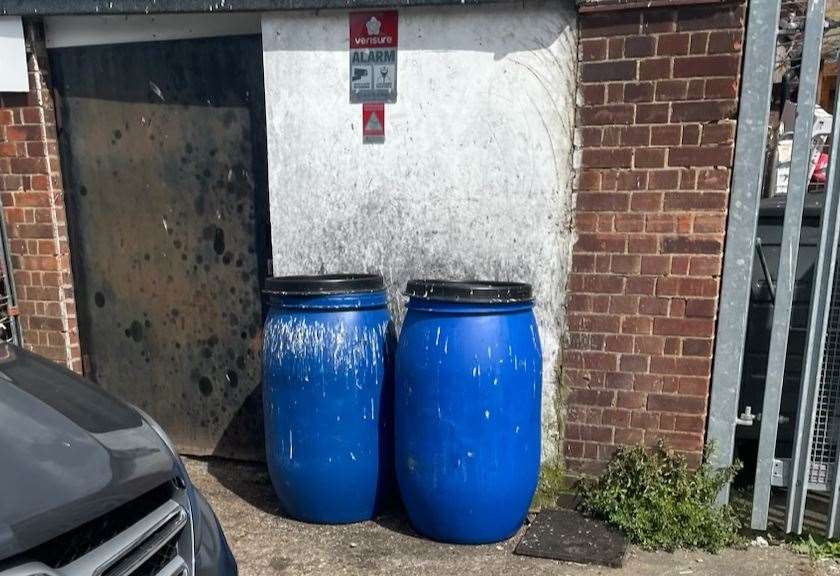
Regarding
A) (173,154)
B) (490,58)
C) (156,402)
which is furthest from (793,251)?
(156,402)

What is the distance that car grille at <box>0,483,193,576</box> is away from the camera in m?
1.52

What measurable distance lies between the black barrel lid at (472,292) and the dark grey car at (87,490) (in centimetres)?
133

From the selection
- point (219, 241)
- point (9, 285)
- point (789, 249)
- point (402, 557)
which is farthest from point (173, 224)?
point (789, 249)

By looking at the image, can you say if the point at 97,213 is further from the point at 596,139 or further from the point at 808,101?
the point at 808,101

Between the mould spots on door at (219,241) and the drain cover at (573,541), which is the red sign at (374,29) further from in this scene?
the drain cover at (573,541)

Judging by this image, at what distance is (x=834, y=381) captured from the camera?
10.4 ft

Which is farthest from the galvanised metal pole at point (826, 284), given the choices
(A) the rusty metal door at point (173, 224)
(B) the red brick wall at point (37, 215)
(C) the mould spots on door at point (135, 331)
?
(B) the red brick wall at point (37, 215)

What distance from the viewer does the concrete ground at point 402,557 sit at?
3090 millimetres

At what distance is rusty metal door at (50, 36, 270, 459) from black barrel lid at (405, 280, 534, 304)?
1331 mm

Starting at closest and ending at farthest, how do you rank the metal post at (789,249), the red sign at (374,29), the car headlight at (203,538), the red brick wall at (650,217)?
the car headlight at (203,538) < the metal post at (789,249) < the red brick wall at (650,217) < the red sign at (374,29)

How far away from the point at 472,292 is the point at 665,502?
1352mm

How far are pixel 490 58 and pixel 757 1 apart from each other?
46.5 inches

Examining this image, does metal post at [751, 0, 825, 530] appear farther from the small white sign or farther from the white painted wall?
the small white sign

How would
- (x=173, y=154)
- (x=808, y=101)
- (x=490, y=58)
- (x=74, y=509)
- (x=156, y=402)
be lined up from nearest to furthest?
(x=74, y=509)
(x=808, y=101)
(x=490, y=58)
(x=173, y=154)
(x=156, y=402)
